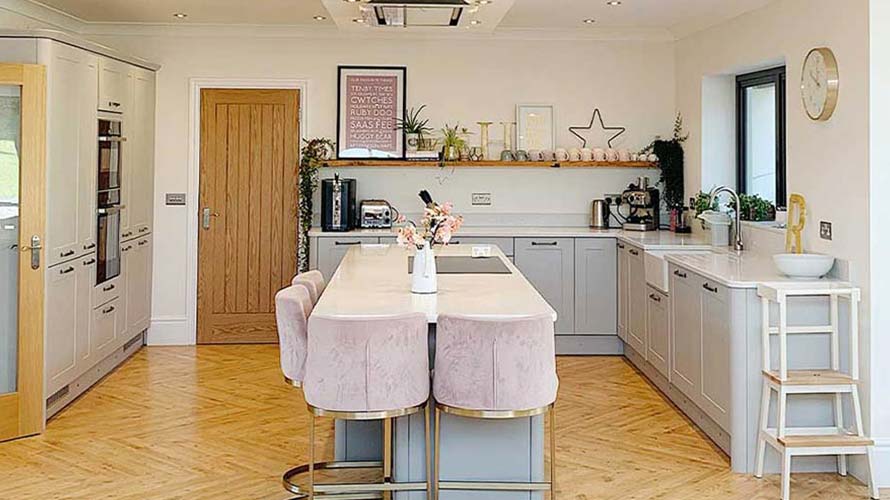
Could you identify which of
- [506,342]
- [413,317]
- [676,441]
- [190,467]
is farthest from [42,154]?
[676,441]

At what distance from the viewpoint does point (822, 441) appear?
152 inches

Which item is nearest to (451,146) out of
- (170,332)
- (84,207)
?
(170,332)

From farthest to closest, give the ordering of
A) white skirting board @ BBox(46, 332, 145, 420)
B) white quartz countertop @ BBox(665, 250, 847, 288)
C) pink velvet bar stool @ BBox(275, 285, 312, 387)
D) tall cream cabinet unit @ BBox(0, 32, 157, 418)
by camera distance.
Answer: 1. white skirting board @ BBox(46, 332, 145, 420)
2. tall cream cabinet unit @ BBox(0, 32, 157, 418)
3. white quartz countertop @ BBox(665, 250, 847, 288)
4. pink velvet bar stool @ BBox(275, 285, 312, 387)

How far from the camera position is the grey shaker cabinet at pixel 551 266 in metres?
6.75

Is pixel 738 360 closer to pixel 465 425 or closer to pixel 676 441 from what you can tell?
pixel 676 441

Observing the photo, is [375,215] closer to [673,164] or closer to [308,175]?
[308,175]

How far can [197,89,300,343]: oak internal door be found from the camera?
23.6 feet

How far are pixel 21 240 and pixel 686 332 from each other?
3.72 metres

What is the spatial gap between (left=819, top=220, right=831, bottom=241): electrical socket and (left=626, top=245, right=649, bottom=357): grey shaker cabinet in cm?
153

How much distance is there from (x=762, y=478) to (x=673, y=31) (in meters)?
4.22

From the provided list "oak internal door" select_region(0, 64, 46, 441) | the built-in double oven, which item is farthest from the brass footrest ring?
the built-in double oven

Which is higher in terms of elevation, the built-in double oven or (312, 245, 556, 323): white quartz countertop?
the built-in double oven

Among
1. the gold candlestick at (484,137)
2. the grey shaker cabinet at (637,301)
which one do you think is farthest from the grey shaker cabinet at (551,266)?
the gold candlestick at (484,137)

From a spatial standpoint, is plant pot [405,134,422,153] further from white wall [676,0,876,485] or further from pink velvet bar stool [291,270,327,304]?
pink velvet bar stool [291,270,327,304]
